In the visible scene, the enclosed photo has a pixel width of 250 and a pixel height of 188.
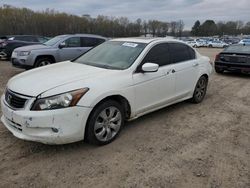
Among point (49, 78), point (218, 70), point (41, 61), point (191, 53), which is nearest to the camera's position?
point (49, 78)

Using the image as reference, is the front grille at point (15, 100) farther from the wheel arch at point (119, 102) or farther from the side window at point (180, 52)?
the side window at point (180, 52)

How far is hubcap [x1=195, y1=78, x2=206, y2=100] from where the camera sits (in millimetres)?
6242

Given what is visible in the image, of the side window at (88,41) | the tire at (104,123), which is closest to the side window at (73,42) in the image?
the side window at (88,41)

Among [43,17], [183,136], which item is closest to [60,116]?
[183,136]

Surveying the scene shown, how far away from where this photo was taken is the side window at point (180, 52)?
5.36 m

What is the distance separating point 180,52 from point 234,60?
18.6 feet

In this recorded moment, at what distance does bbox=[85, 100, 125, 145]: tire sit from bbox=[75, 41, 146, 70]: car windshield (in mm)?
742

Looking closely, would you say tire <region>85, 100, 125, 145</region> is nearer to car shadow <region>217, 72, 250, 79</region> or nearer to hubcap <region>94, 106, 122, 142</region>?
hubcap <region>94, 106, 122, 142</region>

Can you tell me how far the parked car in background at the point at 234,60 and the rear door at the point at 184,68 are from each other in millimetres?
4937

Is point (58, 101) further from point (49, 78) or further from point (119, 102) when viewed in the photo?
point (119, 102)

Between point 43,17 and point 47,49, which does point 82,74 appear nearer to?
point 47,49

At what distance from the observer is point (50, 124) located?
3398 millimetres

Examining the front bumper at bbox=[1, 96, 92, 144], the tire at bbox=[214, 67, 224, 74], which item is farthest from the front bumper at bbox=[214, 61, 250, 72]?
the front bumper at bbox=[1, 96, 92, 144]

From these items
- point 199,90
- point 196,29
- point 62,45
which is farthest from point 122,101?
point 196,29
